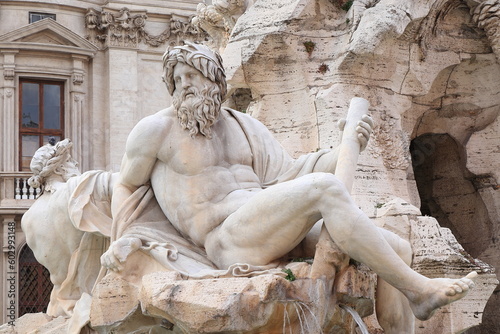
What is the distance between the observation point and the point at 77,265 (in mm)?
9766

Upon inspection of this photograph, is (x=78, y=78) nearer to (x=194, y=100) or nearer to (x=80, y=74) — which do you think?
(x=80, y=74)

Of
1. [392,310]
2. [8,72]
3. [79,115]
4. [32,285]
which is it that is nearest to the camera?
[392,310]

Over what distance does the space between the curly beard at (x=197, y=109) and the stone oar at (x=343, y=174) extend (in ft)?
2.72

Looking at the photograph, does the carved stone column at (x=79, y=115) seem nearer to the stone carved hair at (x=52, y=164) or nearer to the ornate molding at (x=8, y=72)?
the ornate molding at (x=8, y=72)

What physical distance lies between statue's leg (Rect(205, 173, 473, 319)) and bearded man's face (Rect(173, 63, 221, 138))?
0.64 metres

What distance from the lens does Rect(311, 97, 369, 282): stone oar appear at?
23.5 ft

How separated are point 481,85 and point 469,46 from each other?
0.35 meters

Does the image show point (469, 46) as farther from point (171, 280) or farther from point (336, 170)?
point (171, 280)

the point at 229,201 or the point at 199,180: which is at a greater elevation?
the point at 199,180

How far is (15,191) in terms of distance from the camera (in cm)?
2245

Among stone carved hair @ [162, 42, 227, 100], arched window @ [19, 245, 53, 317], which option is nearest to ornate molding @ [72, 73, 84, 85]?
arched window @ [19, 245, 53, 317]

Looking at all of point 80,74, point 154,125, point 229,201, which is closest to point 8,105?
point 80,74

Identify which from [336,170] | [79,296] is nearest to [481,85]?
[336,170]

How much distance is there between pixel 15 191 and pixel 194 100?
49.8ft
